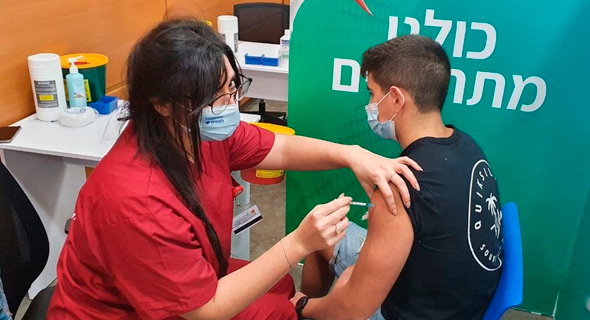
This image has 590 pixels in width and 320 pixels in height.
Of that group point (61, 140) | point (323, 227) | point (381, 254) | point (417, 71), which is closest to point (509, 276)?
point (381, 254)

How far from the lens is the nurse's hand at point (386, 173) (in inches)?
48.8

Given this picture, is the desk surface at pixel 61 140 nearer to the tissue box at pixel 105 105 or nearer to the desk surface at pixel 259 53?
the tissue box at pixel 105 105

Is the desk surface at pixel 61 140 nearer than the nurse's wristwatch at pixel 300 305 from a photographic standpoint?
No

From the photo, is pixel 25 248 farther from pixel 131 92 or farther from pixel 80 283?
pixel 131 92

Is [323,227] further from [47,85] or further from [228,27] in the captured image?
[228,27]

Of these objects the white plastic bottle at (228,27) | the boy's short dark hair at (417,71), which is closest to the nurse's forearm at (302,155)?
the boy's short dark hair at (417,71)

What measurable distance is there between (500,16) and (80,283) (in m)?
1.51

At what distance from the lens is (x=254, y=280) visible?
1.17 m

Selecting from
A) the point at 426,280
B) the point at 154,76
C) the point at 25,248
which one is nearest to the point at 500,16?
the point at 426,280

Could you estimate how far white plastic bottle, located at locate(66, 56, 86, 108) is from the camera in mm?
2115

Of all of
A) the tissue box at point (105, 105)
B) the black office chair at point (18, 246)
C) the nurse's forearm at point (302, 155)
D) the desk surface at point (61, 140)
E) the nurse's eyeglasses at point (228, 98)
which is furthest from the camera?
the tissue box at point (105, 105)

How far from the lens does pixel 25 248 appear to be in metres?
1.45

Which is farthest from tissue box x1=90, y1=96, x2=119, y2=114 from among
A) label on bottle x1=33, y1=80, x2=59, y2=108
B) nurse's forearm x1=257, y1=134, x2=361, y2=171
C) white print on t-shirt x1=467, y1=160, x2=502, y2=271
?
white print on t-shirt x1=467, y1=160, x2=502, y2=271

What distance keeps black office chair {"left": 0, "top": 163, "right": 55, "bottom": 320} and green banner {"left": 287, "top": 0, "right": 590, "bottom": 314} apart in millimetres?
1044
